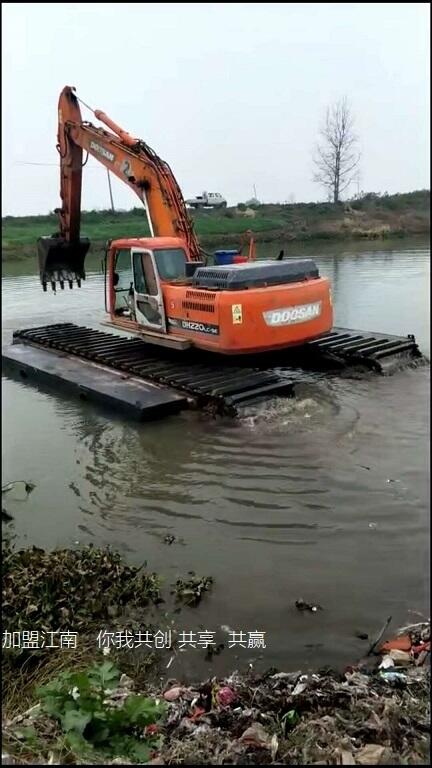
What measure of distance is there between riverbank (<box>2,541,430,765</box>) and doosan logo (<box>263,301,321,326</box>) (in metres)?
3.67

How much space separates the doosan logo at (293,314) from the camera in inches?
280

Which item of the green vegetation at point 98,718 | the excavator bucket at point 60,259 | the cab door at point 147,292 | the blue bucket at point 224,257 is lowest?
the green vegetation at point 98,718

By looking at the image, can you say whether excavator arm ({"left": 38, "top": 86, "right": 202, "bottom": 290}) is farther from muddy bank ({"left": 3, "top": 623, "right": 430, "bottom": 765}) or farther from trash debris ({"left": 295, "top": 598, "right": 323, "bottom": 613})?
muddy bank ({"left": 3, "top": 623, "right": 430, "bottom": 765})

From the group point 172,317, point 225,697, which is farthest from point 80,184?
point 225,697

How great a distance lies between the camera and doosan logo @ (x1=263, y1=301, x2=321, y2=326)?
7102 mm

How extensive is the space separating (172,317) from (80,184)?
137 inches

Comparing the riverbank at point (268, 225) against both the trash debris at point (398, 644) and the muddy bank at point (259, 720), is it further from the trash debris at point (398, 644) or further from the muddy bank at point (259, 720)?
the muddy bank at point (259, 720)

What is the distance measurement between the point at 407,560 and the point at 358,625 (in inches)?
23.3

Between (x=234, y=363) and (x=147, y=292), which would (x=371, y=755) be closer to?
(x=234, y=363)

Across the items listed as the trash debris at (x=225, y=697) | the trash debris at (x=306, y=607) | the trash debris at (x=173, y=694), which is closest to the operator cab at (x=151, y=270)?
the trash debris at (x=306, y=607)

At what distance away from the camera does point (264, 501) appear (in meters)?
4.95

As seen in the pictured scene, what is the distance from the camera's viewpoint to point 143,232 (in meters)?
10.4

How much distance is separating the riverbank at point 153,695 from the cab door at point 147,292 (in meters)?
4.42

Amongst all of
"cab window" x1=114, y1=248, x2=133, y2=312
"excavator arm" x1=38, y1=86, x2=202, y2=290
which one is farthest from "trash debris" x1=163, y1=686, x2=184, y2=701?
"cab window" x1=114, y1=248, x2=133, y2=312
